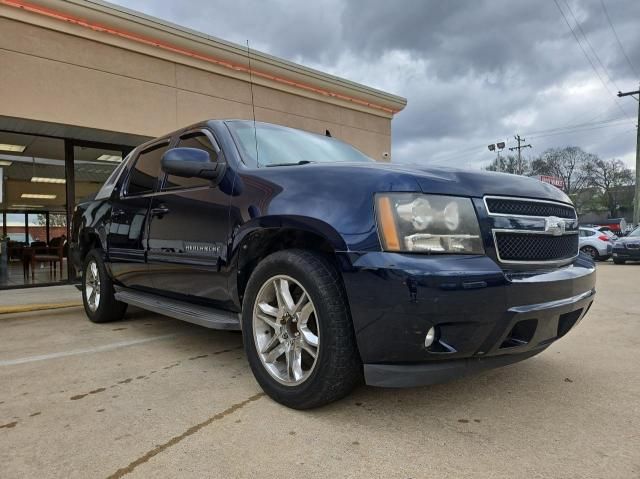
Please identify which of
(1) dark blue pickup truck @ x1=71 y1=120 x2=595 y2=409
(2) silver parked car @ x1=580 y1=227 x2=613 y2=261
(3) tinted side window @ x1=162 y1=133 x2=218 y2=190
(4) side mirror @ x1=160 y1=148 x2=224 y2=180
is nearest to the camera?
(1) dark blue pickup truck @ x1=71 y1=120 x2=595 y2=409

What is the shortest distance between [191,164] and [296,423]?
1.71 meters

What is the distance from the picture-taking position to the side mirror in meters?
3.03

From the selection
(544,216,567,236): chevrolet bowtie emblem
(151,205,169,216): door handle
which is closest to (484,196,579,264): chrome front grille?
(544,216,567,236): chevrolet bowtie emblem

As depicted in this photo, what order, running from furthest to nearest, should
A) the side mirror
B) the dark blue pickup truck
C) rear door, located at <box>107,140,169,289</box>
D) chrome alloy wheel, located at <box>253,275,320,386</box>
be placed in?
1. rear door, located at <box>107,140,169,289</box>
2. the side mirror
3. chrome alloy wheel, located at <box>253,275,320,386</box>
4. the dark blue pickup truck

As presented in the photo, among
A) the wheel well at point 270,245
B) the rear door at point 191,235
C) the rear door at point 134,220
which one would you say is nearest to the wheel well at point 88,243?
the rear door at point 134,220

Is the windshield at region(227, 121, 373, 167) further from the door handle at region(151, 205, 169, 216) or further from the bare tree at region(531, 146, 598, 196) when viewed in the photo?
the bare tree at region(531, 146, 598, 196)

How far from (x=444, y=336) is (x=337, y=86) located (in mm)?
Result: 10229

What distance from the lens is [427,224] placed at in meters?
2.23

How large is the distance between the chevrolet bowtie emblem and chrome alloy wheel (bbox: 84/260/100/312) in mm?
4231

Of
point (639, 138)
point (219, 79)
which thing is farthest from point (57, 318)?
point (639, 138)

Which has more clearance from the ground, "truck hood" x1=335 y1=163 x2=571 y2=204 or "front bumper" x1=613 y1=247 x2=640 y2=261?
"truck hood" x1=335 y1=163 x2=571 y2=204

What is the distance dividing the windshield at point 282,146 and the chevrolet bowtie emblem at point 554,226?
1448 mm

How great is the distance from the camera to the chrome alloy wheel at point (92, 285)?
4.98 metres

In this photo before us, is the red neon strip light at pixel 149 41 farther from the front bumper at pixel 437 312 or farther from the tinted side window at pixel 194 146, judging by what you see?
the front bumper at pixel 437 312
